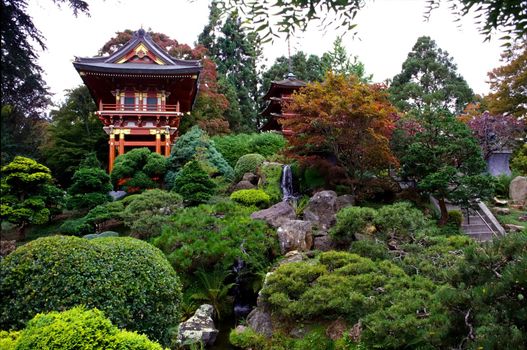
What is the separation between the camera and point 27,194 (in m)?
11.8

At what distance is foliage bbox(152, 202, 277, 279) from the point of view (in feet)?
26.3

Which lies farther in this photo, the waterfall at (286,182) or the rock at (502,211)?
the waterfall at (286,182)

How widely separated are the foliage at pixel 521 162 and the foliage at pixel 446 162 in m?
5.61

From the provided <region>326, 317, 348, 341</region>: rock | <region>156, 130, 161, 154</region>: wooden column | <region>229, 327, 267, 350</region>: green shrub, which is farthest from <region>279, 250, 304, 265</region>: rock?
<region>156, 130, 161, 154</region>: wooden column

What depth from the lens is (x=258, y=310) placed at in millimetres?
6484

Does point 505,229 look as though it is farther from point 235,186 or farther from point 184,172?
point 184,172

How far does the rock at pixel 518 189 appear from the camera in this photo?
39.7 feet

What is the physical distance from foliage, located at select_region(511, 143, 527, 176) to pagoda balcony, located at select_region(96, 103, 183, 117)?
13.2 meters

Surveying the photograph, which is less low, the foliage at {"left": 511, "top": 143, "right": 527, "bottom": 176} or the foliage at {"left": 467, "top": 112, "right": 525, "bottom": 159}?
the foliage at {"left": 467, "top": 112, "right": 525, "bottom": 159}

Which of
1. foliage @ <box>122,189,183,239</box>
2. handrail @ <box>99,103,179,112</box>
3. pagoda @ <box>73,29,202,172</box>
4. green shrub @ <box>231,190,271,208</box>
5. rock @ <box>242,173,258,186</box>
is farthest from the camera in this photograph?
handrail @ <box>99,103,179,112</box>

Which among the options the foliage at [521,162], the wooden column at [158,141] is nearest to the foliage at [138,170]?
the wooden column at [158,141]

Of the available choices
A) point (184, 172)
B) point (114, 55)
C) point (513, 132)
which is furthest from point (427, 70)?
point (184, 172)

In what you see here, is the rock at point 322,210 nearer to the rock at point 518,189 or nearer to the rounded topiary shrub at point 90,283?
the rounded topiary shrub at point 90,283

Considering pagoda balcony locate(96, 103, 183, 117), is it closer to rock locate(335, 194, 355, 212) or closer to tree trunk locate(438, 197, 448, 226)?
rock locate(335, 194, 355, 212)
